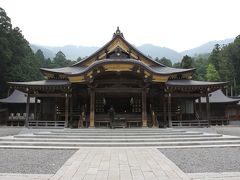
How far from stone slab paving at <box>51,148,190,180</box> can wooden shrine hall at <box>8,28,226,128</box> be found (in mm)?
9212

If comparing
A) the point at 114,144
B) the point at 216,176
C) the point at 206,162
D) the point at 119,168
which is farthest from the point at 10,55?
the point at 216,176

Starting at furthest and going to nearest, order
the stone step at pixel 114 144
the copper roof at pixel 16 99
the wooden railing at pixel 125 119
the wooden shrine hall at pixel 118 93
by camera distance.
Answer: the copper roof at pixel 16 99 < the wooden railing at pixel 125 119 < the wooden shrine hall at pixel 118 93 < the stone step at pixel 114 144

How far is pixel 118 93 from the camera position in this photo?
19375 millimetres

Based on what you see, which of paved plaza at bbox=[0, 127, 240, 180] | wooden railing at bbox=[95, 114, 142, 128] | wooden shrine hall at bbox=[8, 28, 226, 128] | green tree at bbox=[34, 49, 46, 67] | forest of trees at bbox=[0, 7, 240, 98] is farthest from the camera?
green tree at bbox=[34, 49, 46, 67]

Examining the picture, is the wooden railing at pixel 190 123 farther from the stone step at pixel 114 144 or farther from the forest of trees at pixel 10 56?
the forest of trees at pixel 10 56

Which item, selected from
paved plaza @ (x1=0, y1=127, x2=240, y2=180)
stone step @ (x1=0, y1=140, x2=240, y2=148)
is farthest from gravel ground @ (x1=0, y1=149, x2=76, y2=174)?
stone step @ (x1=0, y1=140, x2=240, y2=148)

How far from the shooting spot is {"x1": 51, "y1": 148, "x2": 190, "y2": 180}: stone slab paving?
575 cm

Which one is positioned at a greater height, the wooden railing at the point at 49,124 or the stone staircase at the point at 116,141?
the wooden railing at the point at 49,124

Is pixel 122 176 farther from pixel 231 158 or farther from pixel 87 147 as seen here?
pixel 87 147

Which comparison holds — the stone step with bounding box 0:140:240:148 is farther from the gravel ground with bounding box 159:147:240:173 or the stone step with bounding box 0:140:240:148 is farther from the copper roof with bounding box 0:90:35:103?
the copper roof with bounding box 0:90:35:103

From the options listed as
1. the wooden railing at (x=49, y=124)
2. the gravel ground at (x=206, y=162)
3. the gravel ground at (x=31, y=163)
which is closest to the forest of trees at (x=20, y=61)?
the wooden railing at (x=49, y=124)

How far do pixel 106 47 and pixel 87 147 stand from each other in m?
12.6

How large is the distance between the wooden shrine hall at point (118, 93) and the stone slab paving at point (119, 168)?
9.21 m

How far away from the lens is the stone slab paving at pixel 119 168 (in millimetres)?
5750
